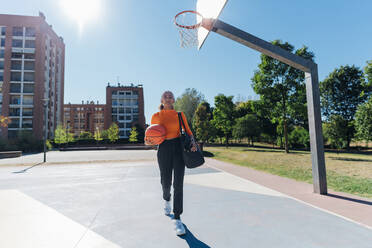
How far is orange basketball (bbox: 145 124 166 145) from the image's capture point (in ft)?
9.05

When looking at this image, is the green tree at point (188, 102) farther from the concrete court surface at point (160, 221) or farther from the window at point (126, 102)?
the concrete court surface at point (160, 221)

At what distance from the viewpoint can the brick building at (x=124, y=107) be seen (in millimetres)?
50375

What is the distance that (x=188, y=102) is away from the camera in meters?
40.2

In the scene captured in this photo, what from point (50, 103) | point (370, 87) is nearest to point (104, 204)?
point (370, 87)

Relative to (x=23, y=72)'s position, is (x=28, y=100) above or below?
below

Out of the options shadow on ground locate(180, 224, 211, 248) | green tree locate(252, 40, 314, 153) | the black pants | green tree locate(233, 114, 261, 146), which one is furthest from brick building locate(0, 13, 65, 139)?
shadow on ground locate(180, 224, 211, 248)

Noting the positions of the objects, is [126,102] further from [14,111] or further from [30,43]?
[14,111]

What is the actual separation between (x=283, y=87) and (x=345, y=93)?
68.7 feet

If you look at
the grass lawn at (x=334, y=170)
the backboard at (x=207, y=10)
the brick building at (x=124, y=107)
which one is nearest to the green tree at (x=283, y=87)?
the grass lawn at (x=334, y=170)

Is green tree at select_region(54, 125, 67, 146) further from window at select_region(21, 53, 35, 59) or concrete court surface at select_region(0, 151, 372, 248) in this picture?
concrete court surface at select_region(0, 151, 372, 248)

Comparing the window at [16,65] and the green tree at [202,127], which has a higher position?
the window at [16,65]

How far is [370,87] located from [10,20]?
63.7 m

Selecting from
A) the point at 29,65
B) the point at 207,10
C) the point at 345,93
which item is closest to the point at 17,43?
the point at 29,65

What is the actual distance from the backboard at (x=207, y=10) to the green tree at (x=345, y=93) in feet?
113
